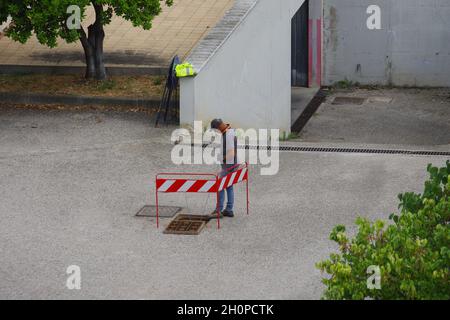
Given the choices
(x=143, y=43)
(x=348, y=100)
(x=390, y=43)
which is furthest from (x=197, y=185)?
(x=390, y=43)

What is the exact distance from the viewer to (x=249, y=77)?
2075 cm

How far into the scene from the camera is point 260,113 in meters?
20.9

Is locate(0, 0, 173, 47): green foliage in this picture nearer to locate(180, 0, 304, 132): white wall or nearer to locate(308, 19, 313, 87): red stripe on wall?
locate(180, 0, 304, 132): white wall

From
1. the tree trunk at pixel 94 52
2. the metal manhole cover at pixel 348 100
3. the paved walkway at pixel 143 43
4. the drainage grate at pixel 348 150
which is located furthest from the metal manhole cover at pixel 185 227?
the metal manhole cover at pixel 348 100

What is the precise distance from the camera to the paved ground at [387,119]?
21.8 metres

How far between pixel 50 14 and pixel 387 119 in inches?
309

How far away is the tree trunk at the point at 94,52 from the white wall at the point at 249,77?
12.7 feet

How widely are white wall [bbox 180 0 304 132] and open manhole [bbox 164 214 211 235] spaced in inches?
182

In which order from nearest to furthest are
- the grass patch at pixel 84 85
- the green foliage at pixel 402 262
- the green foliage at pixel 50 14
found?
the green foliage at pixel 402 262
the green foliage at pixel 50 14
the grass patch at pixel 84 85

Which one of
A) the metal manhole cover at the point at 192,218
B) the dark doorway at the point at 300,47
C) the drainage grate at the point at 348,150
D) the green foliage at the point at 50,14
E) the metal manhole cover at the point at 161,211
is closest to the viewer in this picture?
the metal manhole cover at the point at 192,218

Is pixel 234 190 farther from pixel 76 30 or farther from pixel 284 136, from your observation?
pixel 76 30

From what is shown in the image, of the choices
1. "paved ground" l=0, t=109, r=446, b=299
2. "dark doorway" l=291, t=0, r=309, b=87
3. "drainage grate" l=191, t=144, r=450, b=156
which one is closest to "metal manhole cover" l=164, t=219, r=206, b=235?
"paved ground" l=0, t=109, r=446, b=299

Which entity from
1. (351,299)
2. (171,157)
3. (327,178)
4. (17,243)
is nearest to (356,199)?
(327,178)

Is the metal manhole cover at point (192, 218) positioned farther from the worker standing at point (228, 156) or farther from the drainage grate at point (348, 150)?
the drainage grate at point (348, 150)
